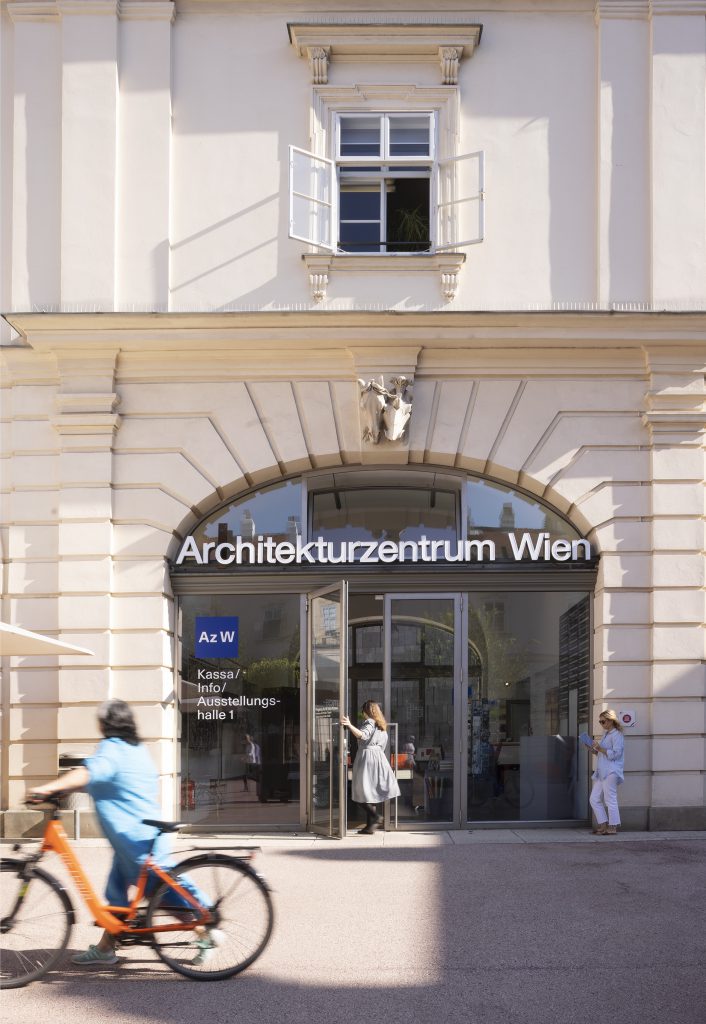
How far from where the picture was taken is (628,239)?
14.9 metres

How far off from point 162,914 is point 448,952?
6.32 ft

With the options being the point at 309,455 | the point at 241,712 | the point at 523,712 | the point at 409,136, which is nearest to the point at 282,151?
the point at 409,136

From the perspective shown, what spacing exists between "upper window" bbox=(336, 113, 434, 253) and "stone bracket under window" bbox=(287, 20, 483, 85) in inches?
24.7

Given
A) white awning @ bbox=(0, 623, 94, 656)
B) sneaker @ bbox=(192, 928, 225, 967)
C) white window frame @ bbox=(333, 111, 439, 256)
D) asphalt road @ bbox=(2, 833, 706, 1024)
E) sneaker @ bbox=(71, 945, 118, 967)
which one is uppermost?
white window frame @ bbox=(333, 111, 439, 256)

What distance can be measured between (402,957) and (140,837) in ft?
6.11

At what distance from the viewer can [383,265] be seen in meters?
14.8

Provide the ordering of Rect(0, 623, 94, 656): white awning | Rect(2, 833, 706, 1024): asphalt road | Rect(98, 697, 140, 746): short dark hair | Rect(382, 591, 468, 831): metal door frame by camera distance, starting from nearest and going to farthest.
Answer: Rect(2, 833, 706, 1024): asphalt road → Rect(98, 697, 140, 746): short dark hair → Rect(0, 623, 94, 656): white awning → Rect(382, 591, 468, 831): metal door frame

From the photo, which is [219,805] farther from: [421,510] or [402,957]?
[402,957]

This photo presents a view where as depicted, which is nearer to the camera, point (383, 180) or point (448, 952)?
point (448, 952)

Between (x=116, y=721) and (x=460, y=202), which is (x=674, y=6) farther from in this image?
(x=116, y=721)

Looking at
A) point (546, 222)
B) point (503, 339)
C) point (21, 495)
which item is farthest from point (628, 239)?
point (21, 495)

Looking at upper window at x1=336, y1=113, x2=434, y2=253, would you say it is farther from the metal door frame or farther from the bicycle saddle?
the bicycle saddle

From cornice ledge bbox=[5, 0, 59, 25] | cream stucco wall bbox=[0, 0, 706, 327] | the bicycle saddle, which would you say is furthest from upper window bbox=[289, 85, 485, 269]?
the bicycle saddle

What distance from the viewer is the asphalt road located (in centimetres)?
672
